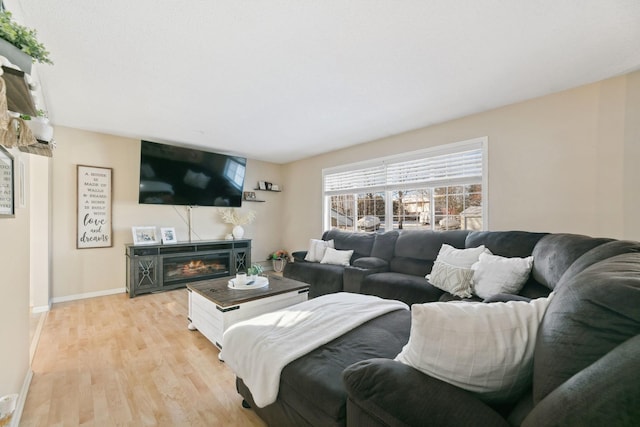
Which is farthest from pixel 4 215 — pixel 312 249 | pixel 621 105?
pixel 621 105

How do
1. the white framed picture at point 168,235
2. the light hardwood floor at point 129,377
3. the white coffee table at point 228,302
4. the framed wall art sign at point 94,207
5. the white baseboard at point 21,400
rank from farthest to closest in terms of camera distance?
1. the white framed picture at point 168,235
2. the framed wall art sign at point 94,207
3. the white coffee table at point 228,302
4. the light hardwood floor at point 129,377
5. the white baseboard at point 21,400

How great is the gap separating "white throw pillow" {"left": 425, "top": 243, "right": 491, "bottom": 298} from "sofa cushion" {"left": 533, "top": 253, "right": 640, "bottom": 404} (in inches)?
68.3

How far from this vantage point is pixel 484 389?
842 mm

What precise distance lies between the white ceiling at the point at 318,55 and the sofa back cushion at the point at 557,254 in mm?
1390

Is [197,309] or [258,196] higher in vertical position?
[258,196]

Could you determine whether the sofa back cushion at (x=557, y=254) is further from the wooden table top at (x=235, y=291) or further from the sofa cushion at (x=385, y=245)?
the wooden table top at (x=235, y=291)

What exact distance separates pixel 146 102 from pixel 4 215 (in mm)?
2076

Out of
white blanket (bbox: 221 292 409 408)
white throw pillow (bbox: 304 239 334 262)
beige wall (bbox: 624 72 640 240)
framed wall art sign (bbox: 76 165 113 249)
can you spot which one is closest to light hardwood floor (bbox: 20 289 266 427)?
white blanket (bbox: 221 292 409 408)

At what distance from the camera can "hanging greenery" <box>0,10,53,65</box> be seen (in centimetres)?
90

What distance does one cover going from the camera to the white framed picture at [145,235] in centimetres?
415

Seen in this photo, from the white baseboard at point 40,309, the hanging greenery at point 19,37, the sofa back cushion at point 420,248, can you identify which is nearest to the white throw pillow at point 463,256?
the sofa back cushion at point 420,248

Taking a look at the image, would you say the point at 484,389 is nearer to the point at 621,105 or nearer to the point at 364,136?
the point at 621,105

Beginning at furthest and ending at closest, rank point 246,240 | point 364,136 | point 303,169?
point 303,169 < point 246,240 < point 364,136

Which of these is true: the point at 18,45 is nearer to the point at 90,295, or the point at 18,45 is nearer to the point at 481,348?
the point at 481,348
